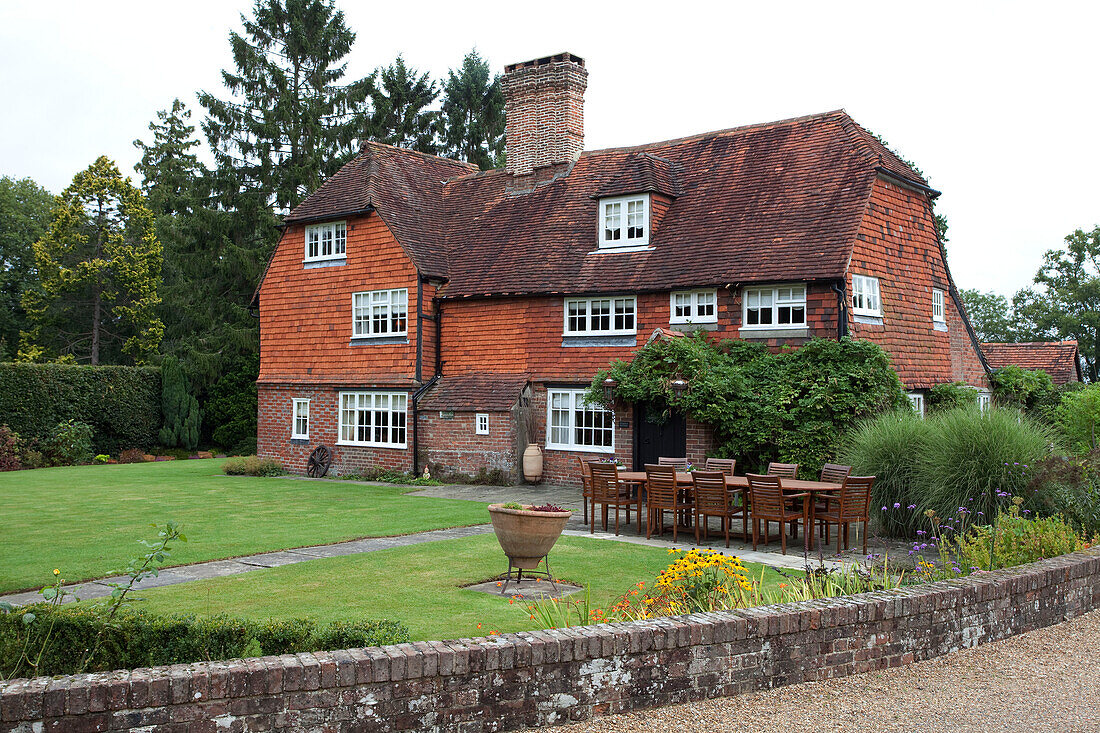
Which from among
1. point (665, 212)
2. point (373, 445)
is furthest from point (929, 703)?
point (373, 445)

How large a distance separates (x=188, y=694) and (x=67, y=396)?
29.0 meters

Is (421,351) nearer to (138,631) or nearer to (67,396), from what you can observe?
(67,396)

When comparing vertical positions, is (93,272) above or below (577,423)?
above

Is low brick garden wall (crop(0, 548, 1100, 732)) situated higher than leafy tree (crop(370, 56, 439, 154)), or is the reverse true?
leafy tree (crop(370, 56, 439, 154))

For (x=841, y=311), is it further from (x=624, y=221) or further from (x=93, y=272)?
(x=93, y=272)

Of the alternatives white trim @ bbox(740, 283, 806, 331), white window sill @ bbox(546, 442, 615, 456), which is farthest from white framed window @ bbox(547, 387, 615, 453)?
white trim @ bbox(740, 283, 806, 331)

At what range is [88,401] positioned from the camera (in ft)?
101

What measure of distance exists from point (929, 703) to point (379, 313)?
20167mm

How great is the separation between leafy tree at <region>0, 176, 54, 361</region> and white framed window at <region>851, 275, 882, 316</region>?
128 ft

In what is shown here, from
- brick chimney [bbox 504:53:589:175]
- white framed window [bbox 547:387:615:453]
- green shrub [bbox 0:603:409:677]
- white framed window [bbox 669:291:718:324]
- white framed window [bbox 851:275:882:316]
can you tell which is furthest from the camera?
brick chimney [bbox 504:53:589:175]

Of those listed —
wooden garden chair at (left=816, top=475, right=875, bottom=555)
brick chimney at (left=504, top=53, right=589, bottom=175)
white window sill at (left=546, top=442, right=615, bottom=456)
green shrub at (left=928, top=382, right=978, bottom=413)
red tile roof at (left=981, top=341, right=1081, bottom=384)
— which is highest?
brick chimney at (left=504, top=53, right=589, bottom=175)

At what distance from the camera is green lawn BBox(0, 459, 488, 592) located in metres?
12.5

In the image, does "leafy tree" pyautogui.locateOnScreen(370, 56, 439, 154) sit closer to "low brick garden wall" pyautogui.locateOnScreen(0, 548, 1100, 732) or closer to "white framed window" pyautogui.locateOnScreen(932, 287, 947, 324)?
"white framed window" pyautogui.locateOnScreen(932, 287, 947, 324)

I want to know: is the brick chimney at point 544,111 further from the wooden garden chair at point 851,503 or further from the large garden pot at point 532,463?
the wooden garden chair at point 851,503
